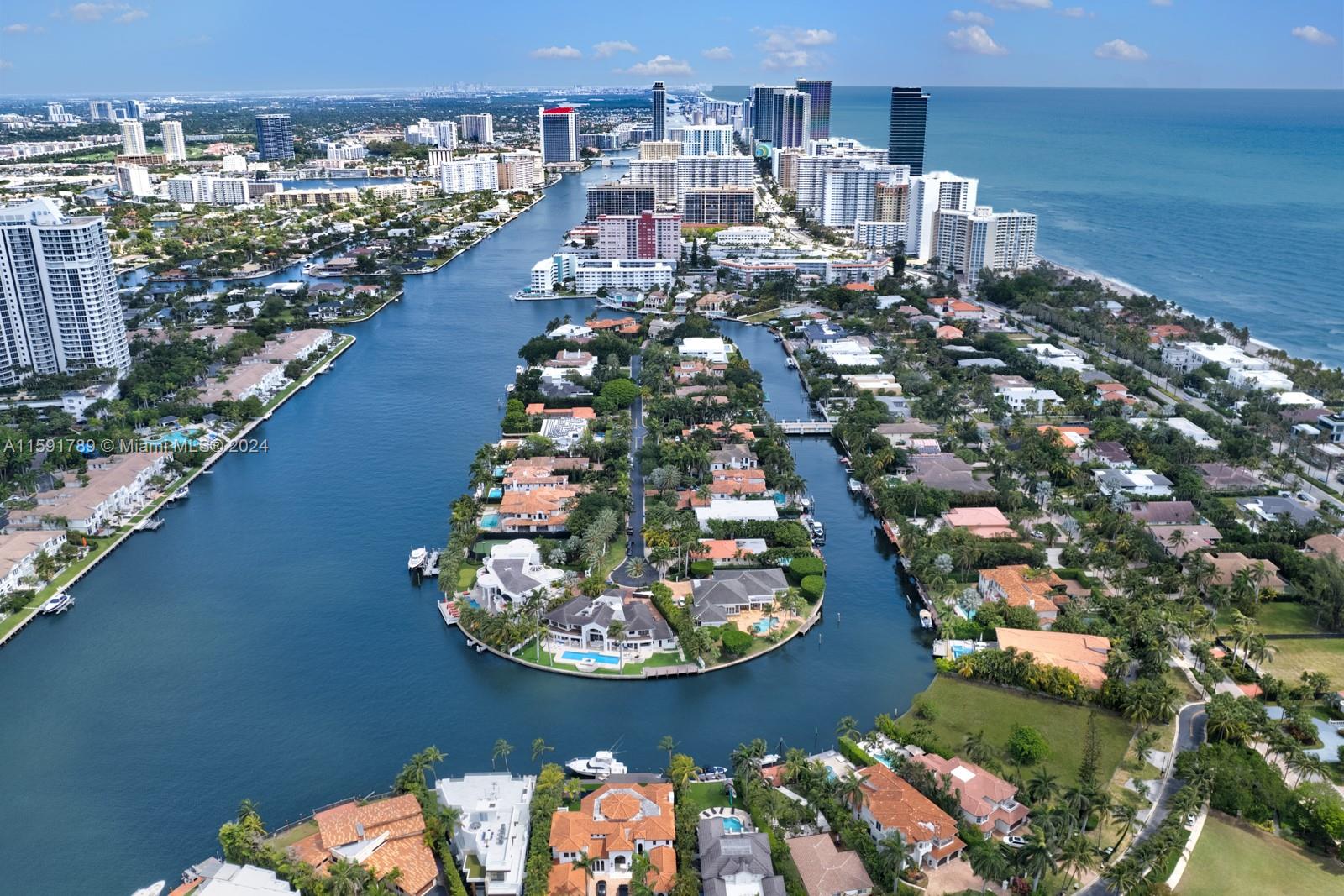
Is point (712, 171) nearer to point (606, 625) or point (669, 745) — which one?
point (606, 625)

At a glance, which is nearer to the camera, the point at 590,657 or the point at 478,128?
the point at 590,657

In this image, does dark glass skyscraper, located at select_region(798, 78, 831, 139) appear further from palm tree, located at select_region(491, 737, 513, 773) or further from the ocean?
palm tree, located at select_region(491, 737, 513, 773)

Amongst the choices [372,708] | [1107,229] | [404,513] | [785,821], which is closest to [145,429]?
[404,513]

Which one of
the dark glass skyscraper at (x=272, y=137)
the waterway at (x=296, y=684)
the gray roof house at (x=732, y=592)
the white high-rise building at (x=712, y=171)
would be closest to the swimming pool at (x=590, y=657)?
the waterway at (x=296, y=684)

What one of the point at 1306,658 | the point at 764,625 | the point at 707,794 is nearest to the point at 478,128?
the point at 764,625

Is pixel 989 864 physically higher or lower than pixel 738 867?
higher

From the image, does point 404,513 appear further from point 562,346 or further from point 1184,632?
point 1184,632

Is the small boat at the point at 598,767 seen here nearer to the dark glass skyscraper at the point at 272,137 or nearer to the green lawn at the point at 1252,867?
the green lawn at the point at 1252,867
